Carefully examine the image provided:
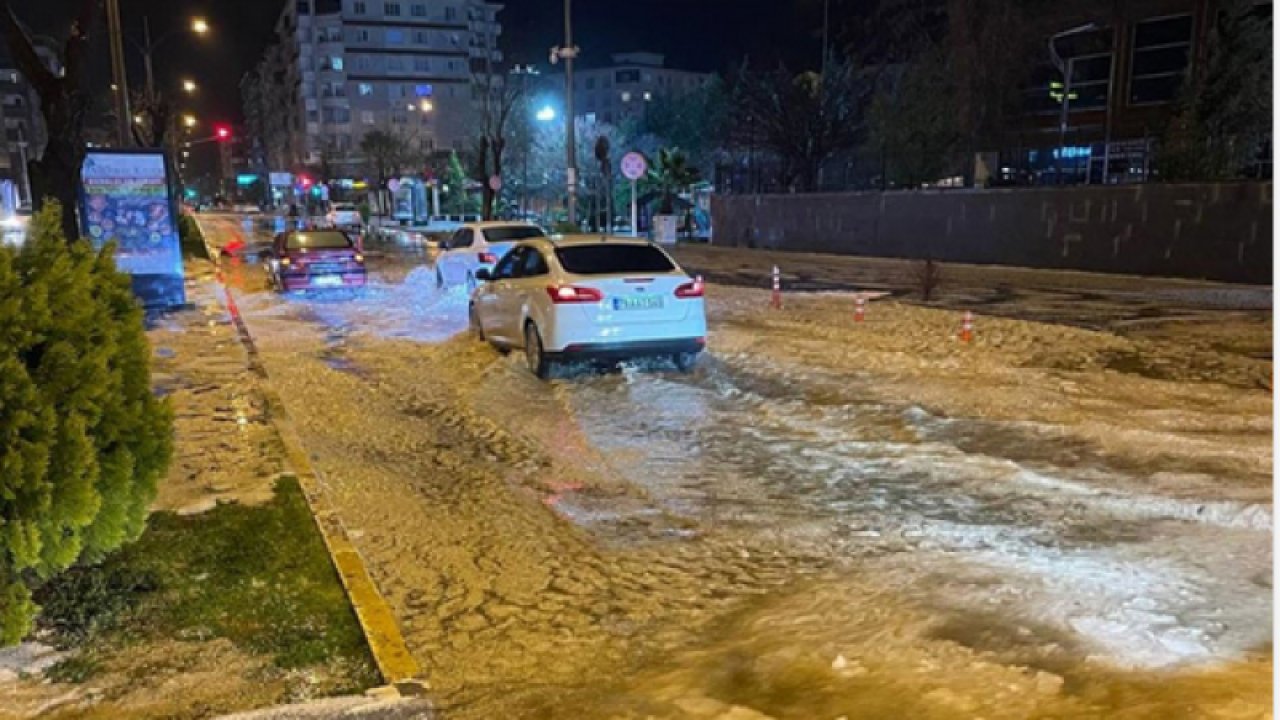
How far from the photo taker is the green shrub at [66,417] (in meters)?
4.08

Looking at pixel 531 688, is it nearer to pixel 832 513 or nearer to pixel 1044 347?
pixel 832 513

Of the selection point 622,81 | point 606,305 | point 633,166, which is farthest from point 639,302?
point 622,81

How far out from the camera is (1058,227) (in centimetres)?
2462

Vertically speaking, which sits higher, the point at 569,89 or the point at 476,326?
the point at 569,89

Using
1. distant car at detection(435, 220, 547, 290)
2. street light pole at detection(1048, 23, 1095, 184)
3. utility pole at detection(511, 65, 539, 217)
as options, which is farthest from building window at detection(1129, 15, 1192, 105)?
utility pole at detection(511, 65, 539, 217)

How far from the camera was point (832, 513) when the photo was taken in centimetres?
625

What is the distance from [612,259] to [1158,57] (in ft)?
112

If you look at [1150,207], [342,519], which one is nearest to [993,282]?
[1150,207]

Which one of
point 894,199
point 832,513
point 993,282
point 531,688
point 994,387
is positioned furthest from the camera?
point 894,199

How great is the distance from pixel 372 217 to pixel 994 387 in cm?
7050

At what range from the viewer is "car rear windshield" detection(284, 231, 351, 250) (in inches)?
838

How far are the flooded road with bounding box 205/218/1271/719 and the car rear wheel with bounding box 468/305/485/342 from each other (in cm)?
196

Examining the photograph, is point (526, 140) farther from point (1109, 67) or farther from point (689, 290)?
point (689, 290)

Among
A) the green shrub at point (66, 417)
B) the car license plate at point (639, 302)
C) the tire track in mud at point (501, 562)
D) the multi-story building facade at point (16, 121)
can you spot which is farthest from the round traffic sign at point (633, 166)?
the multi-story building facade at point (16, 121)
